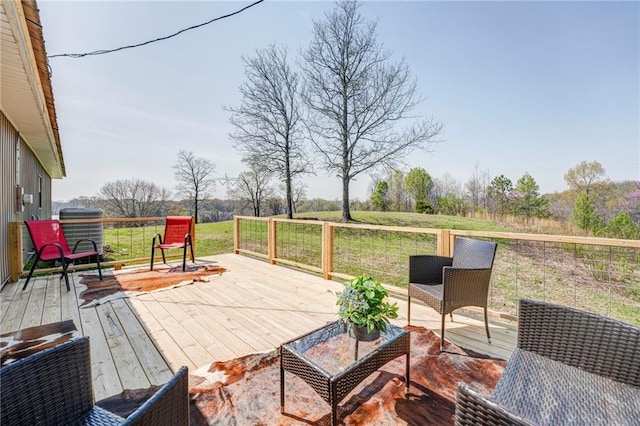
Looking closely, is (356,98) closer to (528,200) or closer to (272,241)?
(272,241)

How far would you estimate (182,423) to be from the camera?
0.88m

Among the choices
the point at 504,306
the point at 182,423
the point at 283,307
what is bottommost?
the point at 504,306

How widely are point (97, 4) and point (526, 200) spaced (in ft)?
45.3

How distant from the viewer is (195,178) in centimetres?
1714

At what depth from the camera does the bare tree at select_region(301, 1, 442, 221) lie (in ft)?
34.8

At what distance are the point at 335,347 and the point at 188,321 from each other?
2.03 m

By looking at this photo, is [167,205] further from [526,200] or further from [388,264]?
[526,200]

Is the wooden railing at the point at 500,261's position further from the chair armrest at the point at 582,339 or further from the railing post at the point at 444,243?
the chair armrest at the point at 582,339

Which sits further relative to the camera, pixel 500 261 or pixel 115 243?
pixel 115 243

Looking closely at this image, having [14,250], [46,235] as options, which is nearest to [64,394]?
[46,235]

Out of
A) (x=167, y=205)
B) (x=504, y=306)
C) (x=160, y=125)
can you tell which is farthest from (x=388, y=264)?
(x=167, y=205)

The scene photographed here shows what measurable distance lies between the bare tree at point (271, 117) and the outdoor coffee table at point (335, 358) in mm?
10693

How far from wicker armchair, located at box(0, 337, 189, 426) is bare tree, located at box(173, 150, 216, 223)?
1704cm

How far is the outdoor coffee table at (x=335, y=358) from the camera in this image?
4.77 feet
